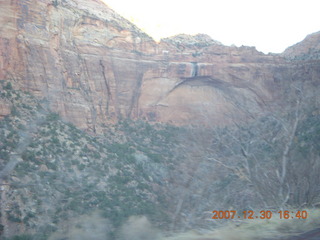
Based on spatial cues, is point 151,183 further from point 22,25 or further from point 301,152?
point 22,25

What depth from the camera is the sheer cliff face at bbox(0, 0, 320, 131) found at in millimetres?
20938

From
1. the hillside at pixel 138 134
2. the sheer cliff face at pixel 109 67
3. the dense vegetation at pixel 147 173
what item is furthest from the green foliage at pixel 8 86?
the sheer cliff face at pixel 109 67

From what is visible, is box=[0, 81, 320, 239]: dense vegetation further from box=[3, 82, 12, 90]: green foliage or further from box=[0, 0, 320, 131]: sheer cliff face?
box=[0, 0, 320, 131]: sheer cliff face

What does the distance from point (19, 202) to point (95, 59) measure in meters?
15.9

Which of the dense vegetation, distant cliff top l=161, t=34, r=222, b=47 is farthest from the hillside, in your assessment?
distant cliff top l=161, t=34, r=222, b=47

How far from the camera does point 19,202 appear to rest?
40.0ft

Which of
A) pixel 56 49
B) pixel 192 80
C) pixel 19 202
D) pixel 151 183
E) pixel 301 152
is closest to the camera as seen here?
pixel 301 152

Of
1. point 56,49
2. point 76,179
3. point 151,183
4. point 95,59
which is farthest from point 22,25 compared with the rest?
point 151,183
